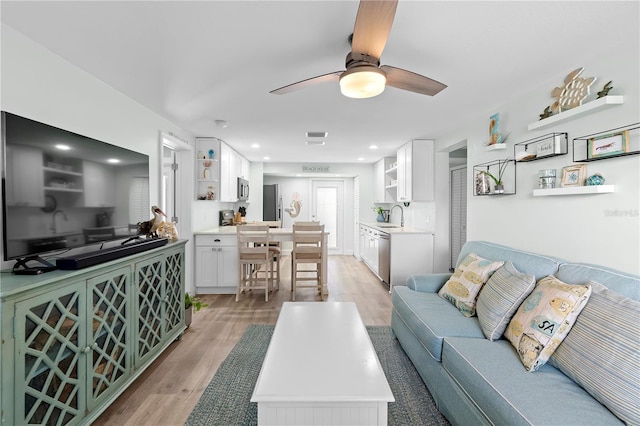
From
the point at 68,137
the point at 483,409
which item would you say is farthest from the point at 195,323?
the point at 483,409

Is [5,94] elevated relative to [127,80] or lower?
lower

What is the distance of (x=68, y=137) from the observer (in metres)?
1.84

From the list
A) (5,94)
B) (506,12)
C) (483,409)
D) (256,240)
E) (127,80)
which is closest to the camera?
(483,409)

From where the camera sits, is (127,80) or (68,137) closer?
(68,137)

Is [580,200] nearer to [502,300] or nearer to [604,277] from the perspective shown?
[604,277]

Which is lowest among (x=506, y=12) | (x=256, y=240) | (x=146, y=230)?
(x=256, y=240)

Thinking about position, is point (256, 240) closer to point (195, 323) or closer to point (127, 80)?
point (195, 323)

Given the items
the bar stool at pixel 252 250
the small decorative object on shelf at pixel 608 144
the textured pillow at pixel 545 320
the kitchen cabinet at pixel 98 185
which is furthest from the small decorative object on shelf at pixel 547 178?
the kitchen cabinet at pixel 98 185

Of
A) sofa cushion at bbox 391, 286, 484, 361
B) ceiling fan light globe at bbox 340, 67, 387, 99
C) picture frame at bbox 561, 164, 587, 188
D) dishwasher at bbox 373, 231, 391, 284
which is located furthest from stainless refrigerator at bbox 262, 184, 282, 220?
picture frame at bbox 561, 164, 587, 188

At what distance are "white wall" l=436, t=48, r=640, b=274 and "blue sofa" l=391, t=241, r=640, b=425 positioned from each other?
0.28 m

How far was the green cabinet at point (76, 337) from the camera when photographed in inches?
51.9

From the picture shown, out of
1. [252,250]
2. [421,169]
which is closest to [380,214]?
[421,169]

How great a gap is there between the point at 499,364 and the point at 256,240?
10.5 feet

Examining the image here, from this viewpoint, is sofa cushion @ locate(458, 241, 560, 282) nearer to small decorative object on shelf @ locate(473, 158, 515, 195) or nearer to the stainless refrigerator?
small decorative object on shelf @ locate(473, 158, 515, 195)
